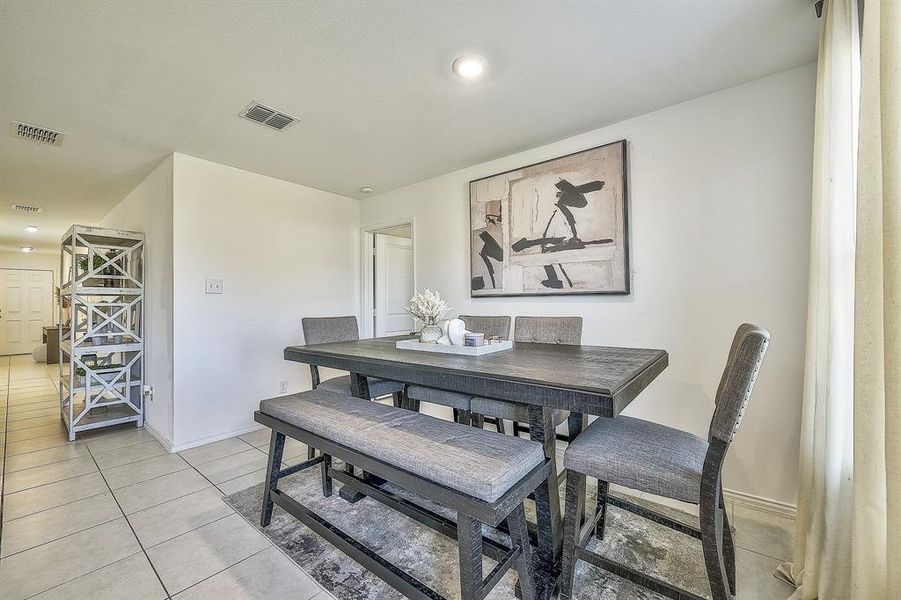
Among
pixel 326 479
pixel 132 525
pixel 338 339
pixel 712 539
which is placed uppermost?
pixel 338 339

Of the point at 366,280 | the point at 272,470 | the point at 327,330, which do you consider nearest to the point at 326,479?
the point at 272,470

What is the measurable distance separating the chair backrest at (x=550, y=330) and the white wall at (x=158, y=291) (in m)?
2.85

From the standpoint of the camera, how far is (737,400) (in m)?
1.18

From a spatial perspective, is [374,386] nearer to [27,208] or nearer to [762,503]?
[762,503]

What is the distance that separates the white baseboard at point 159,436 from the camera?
119 inches

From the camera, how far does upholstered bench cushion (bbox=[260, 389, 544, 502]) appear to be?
45.3 inches

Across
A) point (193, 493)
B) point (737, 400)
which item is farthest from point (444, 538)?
point (193, 493)

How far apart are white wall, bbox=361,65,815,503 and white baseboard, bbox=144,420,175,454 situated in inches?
135

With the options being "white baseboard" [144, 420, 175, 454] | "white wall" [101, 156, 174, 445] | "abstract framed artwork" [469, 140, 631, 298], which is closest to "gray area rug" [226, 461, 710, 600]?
"white baseboard" [144, 420, 175, 454]

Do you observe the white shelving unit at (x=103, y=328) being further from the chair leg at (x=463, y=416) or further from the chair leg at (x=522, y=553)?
the chair leg at (x=522, y=553)

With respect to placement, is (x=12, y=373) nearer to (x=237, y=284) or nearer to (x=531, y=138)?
(x=237, y=284)

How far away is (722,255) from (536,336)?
120 cm

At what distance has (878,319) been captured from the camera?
0.98 m

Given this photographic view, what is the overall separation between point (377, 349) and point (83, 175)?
3580mm
